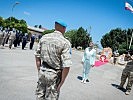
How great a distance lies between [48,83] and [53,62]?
355 mm

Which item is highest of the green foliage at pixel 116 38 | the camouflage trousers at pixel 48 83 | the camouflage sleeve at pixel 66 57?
the green foliage at pixel 116 38

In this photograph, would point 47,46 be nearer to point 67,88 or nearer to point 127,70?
point 67,88

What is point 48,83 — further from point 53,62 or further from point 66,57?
point 66,57

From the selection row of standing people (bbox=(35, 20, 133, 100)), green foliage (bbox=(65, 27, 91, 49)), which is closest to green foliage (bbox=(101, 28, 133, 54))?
green foliage (bbox=(65, 27, 91, 49))

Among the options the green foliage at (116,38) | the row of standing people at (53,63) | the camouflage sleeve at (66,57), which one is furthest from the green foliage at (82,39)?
A: the camouflage sleeve at (66,57)

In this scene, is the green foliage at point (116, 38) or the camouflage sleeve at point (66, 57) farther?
the green foliage at point (116, 38)

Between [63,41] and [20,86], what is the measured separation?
4.67m

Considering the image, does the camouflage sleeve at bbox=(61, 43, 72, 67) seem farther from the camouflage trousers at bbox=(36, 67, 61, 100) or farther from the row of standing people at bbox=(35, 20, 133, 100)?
the camouflage trousers at bbox=(36, 67, 61, 100)

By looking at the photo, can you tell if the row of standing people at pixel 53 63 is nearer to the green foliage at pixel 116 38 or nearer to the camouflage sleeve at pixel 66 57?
the camouflage sleeve at pixel 66 57

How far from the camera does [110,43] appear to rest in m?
78.4

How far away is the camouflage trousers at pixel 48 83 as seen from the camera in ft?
15.8

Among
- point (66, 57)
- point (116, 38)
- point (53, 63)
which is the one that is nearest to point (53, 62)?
point (53, 63)

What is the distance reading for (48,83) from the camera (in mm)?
4840

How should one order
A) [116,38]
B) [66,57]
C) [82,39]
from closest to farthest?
[66,57]
[116,38]
[82,39]
